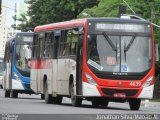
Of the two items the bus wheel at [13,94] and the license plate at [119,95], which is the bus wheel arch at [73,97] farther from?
the bus wheel at [13,94]

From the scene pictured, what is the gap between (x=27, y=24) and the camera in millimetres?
101750

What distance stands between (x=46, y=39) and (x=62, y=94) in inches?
143

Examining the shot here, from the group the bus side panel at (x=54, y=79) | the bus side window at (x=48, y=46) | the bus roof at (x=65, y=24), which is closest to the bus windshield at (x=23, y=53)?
the bus roof at (x=65, y=24)

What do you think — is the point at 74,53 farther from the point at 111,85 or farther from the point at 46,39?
the point at 46,39

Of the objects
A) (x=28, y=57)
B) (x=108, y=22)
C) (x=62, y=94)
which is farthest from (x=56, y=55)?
(x=28, y=57)

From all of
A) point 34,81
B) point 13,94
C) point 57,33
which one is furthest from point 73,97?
point 13,94

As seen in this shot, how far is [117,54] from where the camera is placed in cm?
3052

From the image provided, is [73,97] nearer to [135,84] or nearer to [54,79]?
[135,84]

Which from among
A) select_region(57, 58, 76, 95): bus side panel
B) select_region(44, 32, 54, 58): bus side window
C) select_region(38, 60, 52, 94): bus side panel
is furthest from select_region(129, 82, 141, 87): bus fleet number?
select_region(44, 32, 54, 58): bus side window

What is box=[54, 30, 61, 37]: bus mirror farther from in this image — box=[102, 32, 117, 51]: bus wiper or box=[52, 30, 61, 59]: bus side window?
box=[102, 32, 117, 51]: bus wiper

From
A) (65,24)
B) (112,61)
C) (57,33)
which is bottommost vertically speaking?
(112,61)

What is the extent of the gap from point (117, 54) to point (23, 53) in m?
16.0

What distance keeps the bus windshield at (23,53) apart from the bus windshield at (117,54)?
1533 cm

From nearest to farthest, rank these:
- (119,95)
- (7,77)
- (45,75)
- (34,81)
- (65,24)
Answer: (119,95) < (65,24) < (45,75) < (34,81) < (7,77)
